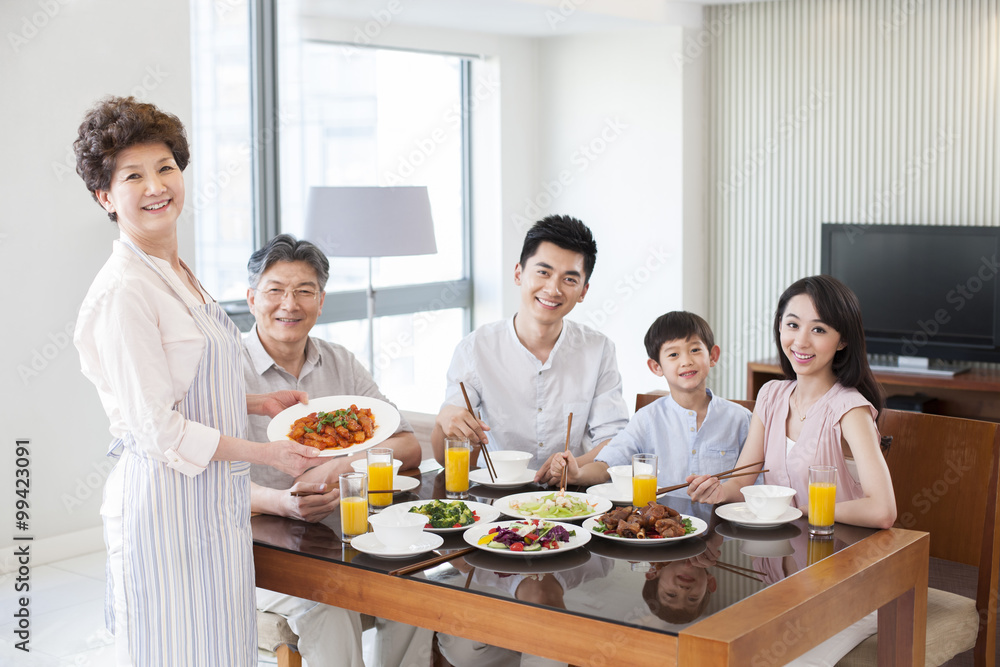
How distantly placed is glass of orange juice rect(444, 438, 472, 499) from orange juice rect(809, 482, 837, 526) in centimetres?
75

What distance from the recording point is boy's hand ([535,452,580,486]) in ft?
7.69

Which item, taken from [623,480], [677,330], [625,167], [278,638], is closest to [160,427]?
[278,638]

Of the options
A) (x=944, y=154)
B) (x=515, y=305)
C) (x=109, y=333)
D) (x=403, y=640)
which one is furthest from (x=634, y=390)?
(x=109, y=333)

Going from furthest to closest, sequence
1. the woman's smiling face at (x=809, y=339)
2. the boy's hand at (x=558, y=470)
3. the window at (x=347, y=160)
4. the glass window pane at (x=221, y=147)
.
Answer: the window at (x=347, y=160) → the glass window pane at (x=221, y=147) → the boy's hand at (x=558, y=470) → the woman's smiling face at (x=809, y=339)

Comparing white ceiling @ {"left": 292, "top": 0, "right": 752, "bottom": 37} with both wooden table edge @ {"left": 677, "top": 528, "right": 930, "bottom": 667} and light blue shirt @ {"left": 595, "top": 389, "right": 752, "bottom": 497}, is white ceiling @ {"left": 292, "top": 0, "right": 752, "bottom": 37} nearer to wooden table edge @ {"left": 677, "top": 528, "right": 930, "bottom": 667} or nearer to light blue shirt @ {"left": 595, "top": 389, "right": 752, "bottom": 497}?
light blue shirt @ {"left": 595, "top": 389, "right": 752, "bottom": 497}

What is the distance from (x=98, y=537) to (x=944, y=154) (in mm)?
4444

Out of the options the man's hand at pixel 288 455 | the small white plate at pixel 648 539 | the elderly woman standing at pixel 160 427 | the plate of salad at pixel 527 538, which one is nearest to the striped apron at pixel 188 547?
the elderly woman standing at pixel 160 427

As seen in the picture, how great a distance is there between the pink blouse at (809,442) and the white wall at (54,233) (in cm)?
291

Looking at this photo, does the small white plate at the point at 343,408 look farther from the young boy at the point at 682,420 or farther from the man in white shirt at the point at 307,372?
the young boy at the point at 682,420

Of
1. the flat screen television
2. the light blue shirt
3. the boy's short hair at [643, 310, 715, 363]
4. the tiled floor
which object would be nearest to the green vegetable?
the light blue shirt

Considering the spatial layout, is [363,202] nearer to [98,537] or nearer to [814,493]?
[98,537]

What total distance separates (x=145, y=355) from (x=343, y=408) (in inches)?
20.2

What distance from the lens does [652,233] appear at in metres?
6.01

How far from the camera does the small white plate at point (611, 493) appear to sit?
87.7 inches
